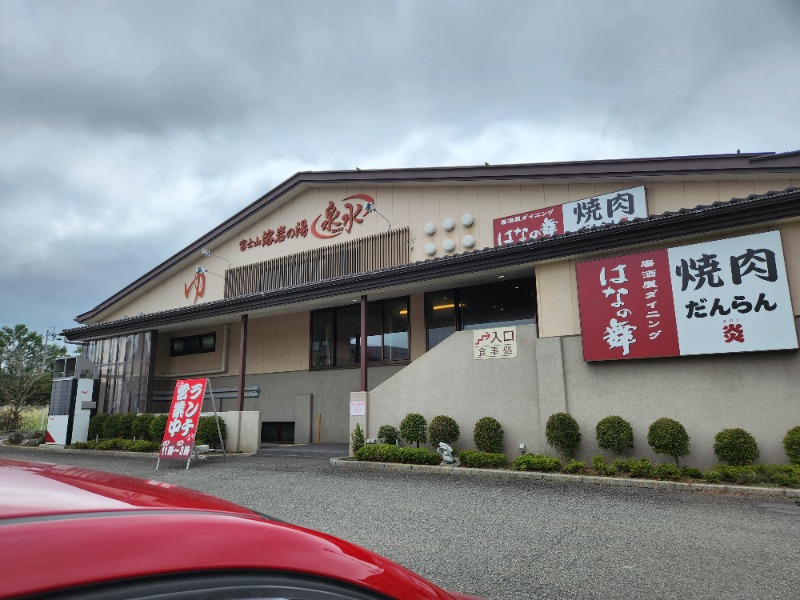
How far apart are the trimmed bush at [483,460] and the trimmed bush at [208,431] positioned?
7.27m

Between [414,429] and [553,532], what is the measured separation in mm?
5948

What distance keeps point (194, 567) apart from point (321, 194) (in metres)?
18.0

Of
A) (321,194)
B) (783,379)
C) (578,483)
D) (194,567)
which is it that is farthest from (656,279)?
(321,194)

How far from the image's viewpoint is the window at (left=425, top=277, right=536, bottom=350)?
1296cm

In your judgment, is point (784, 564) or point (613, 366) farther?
point (613, 366)

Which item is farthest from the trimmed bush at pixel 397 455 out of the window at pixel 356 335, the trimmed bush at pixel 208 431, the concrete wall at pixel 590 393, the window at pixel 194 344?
the window at pixel 194 344

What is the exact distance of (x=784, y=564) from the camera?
14.4 ft

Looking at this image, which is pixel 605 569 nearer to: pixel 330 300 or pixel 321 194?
pixel 330 300

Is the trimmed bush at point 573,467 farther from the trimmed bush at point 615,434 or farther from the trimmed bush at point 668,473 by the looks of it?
the trimmed bush at point 668,473

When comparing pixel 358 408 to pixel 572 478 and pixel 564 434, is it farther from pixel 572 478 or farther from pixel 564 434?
pixel 572 478

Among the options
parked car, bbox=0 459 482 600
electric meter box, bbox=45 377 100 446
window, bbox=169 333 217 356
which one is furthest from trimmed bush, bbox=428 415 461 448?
electric meter box, bbox=45 377 100 446

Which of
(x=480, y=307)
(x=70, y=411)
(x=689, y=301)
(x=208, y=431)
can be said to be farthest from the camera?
(x=70, y=411)

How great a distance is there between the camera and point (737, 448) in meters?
8.05

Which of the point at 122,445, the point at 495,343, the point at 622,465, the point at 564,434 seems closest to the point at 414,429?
the point at 495,343
